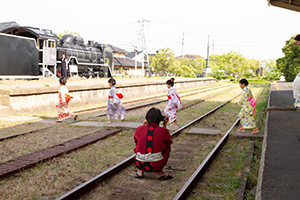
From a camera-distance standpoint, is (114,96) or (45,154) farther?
(114,96)

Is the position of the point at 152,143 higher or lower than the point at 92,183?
higher

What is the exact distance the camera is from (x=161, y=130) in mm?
4656

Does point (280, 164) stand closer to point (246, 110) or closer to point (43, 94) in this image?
point (246, 110)

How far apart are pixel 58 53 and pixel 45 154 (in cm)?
1735

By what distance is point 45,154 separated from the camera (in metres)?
5.89

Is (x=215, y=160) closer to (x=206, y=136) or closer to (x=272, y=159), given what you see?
(x=272, y=159)

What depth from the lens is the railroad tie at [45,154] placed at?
506 centimetres

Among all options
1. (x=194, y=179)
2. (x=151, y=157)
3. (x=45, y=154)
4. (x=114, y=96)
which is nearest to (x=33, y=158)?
(x=45, y=154)

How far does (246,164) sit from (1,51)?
1444cm

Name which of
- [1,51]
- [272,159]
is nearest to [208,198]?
[272,159]

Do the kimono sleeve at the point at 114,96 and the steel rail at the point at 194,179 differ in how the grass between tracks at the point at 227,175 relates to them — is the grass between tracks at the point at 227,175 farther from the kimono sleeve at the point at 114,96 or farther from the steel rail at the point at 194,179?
the kimono sleeve at the point at 114,96

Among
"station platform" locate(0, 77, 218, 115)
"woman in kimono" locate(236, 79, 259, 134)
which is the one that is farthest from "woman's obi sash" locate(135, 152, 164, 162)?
"station platform" locate(0, 77, 218, 115)

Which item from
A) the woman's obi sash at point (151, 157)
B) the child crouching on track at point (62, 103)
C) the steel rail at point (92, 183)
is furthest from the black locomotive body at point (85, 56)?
the woman's obi sash at point (151, 157)

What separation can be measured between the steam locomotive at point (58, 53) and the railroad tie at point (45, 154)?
10882 mm
